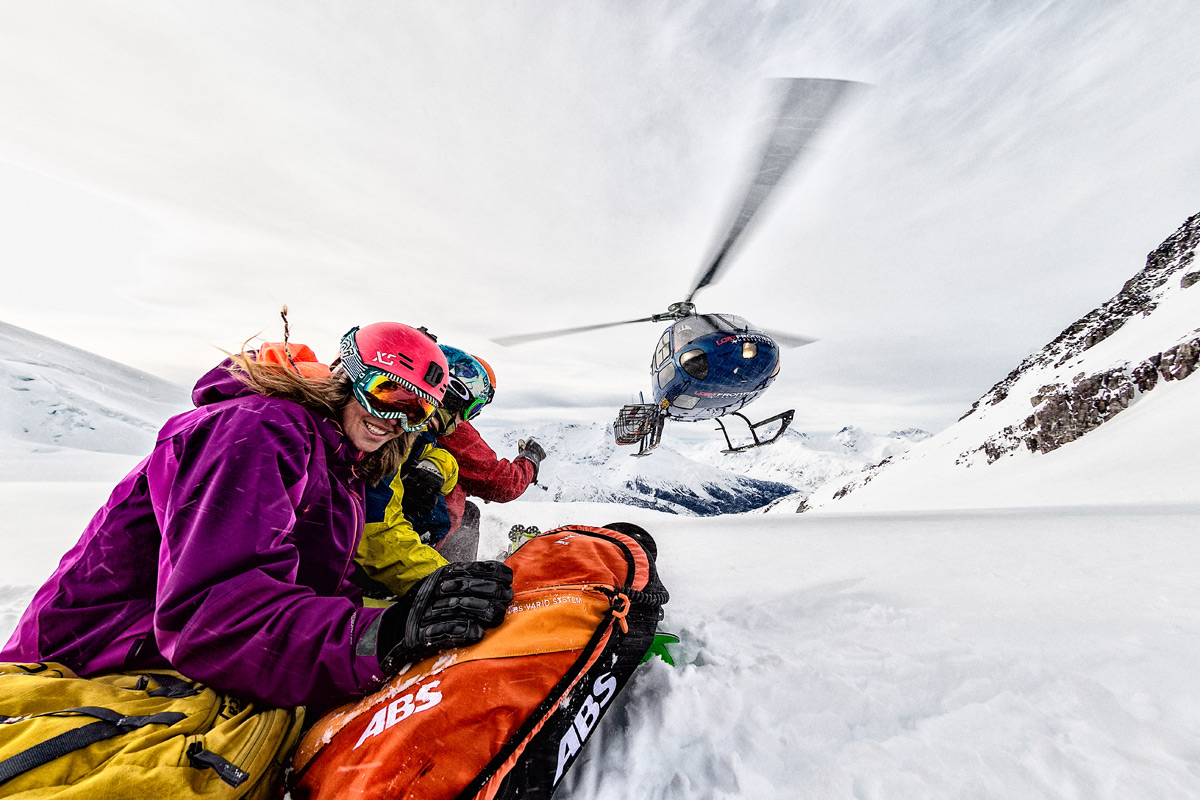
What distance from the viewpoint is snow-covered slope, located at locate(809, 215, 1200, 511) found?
1052 centimetres

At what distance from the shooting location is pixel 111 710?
119 cm

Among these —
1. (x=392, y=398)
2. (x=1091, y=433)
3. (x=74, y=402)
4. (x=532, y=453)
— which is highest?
(x=1091, y=433)

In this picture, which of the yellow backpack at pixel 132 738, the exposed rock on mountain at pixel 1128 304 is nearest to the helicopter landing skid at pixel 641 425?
the yellow backpack at pixel 132 738

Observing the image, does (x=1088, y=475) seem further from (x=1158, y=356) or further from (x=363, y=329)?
(x=363, y=329)

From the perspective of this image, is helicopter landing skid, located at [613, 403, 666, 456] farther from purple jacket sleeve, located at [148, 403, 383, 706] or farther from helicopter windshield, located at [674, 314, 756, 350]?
purple jacket sleeve, located at [148, 403, 383, 706]

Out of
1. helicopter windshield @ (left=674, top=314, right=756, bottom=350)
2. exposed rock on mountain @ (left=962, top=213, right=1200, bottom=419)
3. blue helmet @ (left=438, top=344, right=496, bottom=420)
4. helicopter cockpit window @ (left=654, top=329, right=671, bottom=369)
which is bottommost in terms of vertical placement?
blue helmet @ (left=438, top=344, right=496, bottom=420)

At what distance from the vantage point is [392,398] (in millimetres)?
2121

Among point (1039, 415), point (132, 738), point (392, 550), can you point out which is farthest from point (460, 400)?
point (1039, 415)

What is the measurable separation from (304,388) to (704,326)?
7.86 m

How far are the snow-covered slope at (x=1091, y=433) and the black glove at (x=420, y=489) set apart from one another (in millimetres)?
6375

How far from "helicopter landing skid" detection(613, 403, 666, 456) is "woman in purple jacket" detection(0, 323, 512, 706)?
9.30m

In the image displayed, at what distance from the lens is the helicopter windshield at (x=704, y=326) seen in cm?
876

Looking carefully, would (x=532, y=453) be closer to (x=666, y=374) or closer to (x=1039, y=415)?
(x=666, y=374)

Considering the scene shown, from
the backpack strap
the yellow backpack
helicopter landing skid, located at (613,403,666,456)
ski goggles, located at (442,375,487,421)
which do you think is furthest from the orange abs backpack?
helicopter landing skid, located at (613,403,666,456)
